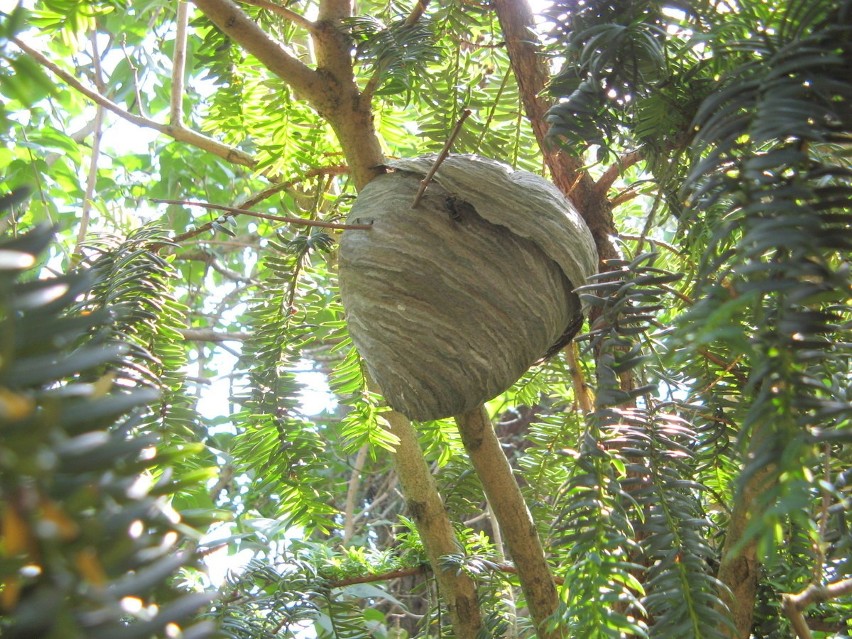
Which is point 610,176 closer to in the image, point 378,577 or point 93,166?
point 378,577

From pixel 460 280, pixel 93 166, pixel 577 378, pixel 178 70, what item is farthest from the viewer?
pixel 93 166

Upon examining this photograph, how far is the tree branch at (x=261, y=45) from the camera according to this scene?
814mm

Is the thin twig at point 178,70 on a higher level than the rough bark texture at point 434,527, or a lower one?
higher

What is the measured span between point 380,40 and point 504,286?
0.93 feet

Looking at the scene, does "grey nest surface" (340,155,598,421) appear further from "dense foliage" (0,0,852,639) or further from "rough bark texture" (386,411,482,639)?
"rough bark texture" (386,411,482,639)

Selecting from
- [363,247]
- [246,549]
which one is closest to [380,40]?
[363,247]

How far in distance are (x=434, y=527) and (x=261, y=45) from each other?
23.2 inches

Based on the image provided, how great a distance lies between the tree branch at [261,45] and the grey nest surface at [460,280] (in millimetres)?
167

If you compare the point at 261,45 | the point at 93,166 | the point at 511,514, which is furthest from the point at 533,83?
the point at 93,166

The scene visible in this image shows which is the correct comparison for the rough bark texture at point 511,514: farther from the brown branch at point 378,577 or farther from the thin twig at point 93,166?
the thin twig at point 93,166


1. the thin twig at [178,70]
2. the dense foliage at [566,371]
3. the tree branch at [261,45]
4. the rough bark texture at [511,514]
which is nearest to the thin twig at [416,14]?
the dense foliage at [566,371]

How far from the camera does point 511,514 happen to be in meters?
0.83

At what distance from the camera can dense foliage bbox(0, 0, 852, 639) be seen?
8.9 inches

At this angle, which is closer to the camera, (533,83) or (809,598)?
(809,598)
